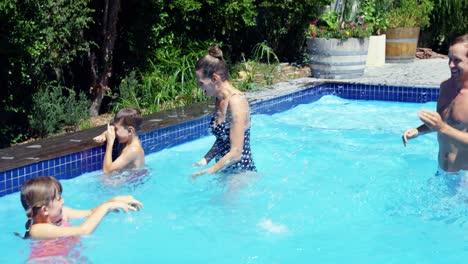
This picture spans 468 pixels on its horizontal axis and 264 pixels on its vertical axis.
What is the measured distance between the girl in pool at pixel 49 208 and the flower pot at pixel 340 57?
760cm

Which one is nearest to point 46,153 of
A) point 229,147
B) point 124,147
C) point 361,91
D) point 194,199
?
point 124,147

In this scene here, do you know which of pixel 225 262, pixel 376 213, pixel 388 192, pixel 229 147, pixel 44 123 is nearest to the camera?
pixel 225 262

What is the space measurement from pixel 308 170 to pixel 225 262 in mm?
2297

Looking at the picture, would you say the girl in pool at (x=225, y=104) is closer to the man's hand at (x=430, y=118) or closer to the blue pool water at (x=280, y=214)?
the blue pool water at (x=280, y=214)

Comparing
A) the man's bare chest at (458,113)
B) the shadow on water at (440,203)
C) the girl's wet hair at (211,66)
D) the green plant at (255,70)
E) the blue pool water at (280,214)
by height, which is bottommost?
the blue pool water at (280,214)

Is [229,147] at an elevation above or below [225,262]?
above

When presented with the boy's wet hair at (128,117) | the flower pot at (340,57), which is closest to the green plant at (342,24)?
the flower pot at (340,57)

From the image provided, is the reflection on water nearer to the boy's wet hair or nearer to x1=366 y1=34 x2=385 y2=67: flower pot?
the boy's wet hair

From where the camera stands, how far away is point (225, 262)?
5.03 m

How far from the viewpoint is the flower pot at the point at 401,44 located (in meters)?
12.9

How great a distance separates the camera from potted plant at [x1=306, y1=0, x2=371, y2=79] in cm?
1122

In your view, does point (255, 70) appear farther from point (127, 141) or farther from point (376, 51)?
point (127, 141)

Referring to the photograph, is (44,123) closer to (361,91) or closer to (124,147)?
(124,147)

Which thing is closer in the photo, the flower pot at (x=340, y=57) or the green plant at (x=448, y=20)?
the flower pot at (x=340, y=57)
